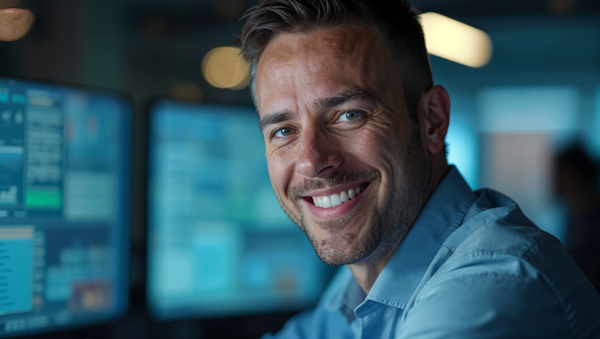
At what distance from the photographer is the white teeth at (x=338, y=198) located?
3.51 ft

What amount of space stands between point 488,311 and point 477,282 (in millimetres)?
52

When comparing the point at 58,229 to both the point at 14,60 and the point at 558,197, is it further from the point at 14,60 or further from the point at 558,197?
the point at 558,197

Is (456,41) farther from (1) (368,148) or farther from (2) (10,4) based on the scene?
(2) (10,4)

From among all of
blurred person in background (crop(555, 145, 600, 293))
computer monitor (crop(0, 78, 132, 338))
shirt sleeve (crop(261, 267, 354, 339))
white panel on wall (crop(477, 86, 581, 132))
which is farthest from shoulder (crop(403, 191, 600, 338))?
white panel on wall (crop(477, 86, 581, 132))

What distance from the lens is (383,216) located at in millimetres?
1043

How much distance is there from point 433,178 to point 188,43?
1.34 meters

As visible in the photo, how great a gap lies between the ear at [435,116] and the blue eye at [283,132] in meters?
0.29

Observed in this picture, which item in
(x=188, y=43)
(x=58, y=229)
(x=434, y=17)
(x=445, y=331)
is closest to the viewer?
(x=445, y=331)

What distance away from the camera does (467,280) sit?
752 millimetres

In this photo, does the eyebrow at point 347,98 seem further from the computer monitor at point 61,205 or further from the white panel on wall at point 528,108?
the white panel on wall at point 528,108

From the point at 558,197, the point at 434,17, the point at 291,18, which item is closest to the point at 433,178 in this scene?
the point at 291,18

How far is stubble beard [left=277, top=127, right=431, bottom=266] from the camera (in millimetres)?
1040

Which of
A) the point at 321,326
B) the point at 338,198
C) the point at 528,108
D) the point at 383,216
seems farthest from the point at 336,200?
the point at 528,108

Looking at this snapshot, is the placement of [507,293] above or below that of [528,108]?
below
